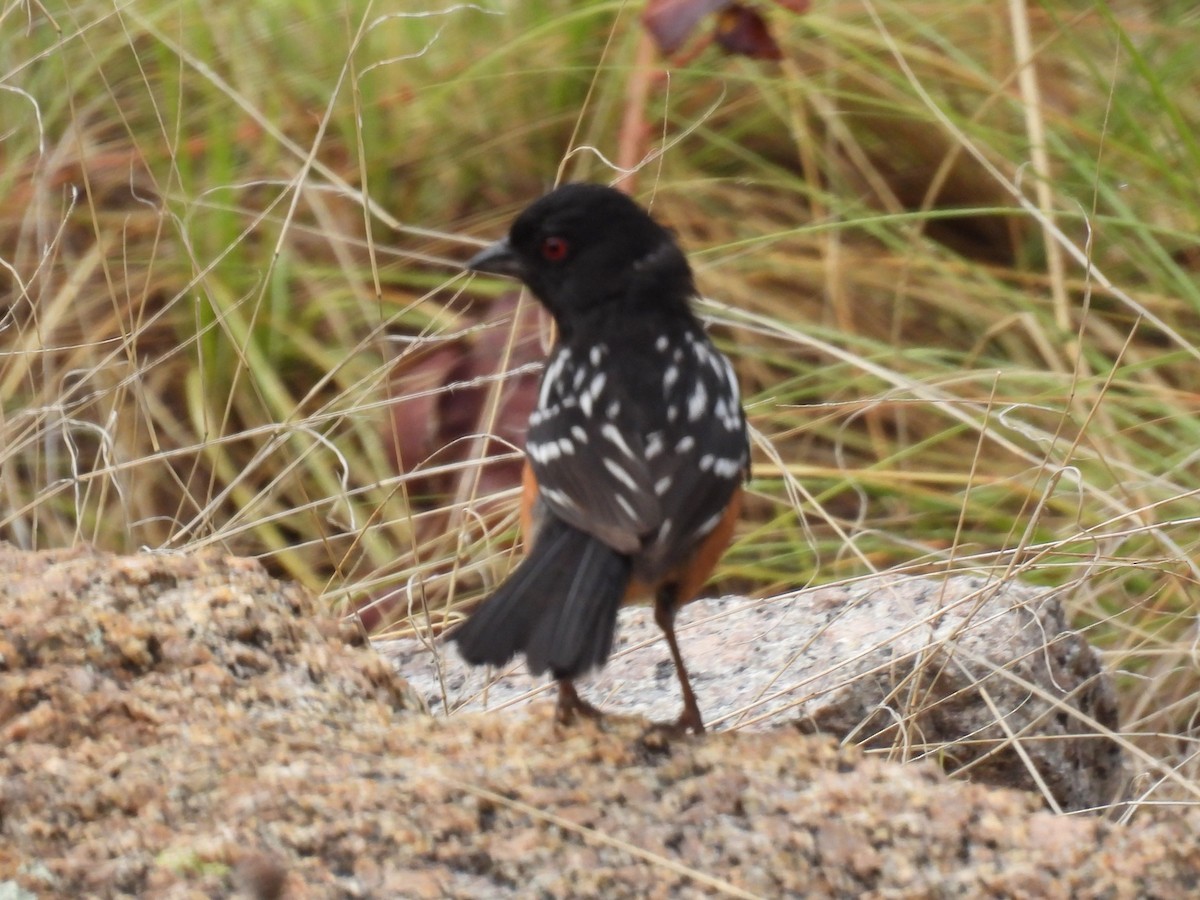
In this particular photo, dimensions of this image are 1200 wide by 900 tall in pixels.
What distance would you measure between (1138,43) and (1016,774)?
352cm

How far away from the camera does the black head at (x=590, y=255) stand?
10.7ft

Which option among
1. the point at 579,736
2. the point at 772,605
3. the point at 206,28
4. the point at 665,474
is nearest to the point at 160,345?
the point at 206,28

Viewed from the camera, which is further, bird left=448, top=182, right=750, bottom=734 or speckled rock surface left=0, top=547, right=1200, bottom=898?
bird left=448, top=182, right=750, bottom=734

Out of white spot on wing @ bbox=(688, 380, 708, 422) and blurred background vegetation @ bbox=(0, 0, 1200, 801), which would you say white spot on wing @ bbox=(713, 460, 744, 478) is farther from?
blurred background vegetation @ bbox=(0, 0, 1200, 801)

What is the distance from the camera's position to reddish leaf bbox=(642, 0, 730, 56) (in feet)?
12.4

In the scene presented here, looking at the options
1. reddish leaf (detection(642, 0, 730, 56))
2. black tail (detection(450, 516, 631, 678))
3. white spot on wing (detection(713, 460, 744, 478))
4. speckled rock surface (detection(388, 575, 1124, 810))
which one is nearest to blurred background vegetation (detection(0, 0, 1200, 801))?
reddish leaf (detection(642, 0, 730, 56))

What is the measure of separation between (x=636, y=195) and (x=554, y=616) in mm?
2709

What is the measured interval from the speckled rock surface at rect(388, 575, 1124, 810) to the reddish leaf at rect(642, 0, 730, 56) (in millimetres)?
1328

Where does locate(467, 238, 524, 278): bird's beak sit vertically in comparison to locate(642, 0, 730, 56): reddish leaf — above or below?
below

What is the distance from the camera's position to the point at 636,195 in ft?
15.9

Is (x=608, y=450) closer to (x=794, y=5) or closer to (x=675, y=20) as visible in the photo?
(x=675, y=20)

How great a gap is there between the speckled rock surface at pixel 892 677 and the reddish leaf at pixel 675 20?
133cm

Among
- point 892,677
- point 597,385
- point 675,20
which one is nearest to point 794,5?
point 675,20

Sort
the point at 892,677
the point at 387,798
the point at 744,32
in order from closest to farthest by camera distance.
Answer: the point at 387,798 < the point at 892,677 < the point at 744,32
